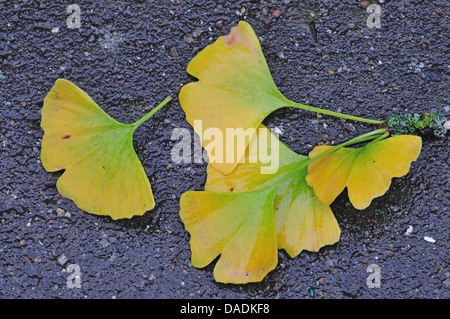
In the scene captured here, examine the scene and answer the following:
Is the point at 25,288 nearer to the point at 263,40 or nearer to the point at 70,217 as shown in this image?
the point at 70,217

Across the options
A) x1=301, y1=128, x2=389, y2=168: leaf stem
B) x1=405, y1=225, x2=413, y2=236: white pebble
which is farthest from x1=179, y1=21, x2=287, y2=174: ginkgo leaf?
x1=405, y1=225, x2=413, y2=236: white pebble

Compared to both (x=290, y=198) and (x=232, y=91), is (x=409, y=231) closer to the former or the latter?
(x=290, y=198)

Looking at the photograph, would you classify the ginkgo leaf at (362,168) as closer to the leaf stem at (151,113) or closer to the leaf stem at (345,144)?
the leaf stem at (345,144)

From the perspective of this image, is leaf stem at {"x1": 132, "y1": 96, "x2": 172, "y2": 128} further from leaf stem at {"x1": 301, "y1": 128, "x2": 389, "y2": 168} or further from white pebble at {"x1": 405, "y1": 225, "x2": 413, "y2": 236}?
white pebble at {"x1": 405, "y1": 225, "x2": 413, "y2": 236}

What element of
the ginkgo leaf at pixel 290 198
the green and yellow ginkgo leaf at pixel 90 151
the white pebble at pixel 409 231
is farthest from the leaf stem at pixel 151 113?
the white pebble at pixel 409 231
